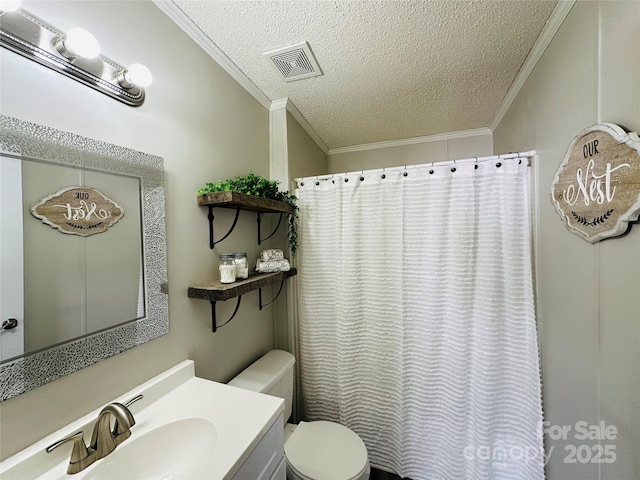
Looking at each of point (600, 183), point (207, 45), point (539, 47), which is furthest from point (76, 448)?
point (539, 47)

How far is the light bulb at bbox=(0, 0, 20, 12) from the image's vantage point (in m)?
0.55

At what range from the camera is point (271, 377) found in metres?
1.31

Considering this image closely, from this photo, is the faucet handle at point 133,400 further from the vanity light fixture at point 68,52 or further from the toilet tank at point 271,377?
the vanity light fixture at point 68,52

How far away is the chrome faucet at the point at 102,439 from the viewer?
638mm

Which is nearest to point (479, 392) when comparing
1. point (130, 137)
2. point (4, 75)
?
point (130, 137)

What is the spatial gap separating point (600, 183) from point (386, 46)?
1.06 m

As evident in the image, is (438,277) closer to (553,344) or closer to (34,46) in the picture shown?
(553,344)

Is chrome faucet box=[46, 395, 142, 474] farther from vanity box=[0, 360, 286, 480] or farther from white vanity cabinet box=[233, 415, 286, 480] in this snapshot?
white vanity cabinet box=[233, 415, 286, 480]

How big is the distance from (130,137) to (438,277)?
1.54 m

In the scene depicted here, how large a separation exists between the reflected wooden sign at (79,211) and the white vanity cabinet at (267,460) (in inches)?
32.4

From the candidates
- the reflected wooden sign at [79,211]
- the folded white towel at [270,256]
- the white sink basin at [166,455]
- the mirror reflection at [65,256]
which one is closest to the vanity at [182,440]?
the white sink basin at [166,455]

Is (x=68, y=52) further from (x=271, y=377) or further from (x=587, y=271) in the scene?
(x=587, y=271)

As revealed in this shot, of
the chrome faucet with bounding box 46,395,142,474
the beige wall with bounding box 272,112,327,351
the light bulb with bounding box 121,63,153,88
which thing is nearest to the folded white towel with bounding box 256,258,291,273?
the beige wall with bounding box 272,112,327,351

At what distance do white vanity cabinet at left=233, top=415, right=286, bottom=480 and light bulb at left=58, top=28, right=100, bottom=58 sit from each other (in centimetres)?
123
